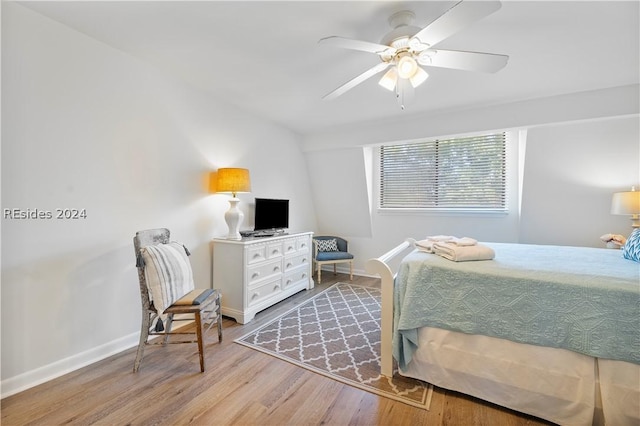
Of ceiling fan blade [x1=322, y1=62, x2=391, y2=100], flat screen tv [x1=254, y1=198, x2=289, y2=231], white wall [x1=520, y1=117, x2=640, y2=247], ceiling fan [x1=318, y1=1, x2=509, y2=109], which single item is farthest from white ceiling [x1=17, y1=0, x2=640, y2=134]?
flat screen tv [x1=254, y1=198, x2=289, y2=231]

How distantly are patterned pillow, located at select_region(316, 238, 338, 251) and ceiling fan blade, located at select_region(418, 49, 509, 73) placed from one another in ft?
10.3

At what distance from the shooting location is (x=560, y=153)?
9.93ft

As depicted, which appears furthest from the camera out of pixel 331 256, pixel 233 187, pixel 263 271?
pixel 331 256

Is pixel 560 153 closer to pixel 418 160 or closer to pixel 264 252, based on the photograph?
pixel 418 160

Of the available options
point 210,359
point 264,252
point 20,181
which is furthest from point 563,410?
point 20,181

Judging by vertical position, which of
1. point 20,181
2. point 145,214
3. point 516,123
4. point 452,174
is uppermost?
point 516,123

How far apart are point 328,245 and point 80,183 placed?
10.6 feet

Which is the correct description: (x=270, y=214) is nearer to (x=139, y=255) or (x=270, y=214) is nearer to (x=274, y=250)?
(x=274, y=250)

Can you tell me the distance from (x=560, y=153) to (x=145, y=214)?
437cm

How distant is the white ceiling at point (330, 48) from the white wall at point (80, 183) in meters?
0.24

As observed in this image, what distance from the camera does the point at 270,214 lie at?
356cm

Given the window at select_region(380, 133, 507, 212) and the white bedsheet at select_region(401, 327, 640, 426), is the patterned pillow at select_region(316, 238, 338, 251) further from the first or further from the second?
the white bedsheet at select_region(401, 327, 640, 426)

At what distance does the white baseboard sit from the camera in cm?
167

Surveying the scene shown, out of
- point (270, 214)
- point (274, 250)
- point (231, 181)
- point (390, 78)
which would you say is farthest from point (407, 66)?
point (270, 214)
